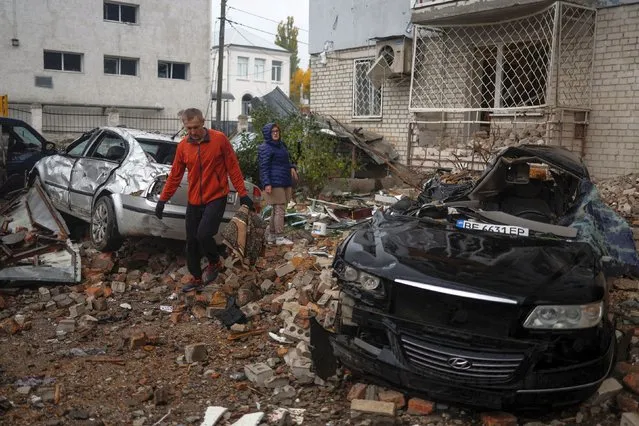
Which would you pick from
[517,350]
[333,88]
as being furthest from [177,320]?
[333,88]

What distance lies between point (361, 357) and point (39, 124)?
814 inches

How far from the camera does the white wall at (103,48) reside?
2450cm

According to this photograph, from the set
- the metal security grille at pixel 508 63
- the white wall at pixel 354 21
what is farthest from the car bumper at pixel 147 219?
the white wall at pixel 354 21

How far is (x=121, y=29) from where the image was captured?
27047 millimetres

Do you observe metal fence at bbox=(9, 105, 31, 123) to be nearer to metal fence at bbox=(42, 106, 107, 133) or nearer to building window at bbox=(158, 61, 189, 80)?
metal fence at bbox=(42, 106, 107, 133)

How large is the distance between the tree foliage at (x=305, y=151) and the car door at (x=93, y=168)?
407 cm

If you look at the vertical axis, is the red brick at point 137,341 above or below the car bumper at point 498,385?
below

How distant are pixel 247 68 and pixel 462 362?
47.2 metres

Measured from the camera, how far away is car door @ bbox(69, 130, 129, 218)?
7027mm

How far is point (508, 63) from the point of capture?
473 inches

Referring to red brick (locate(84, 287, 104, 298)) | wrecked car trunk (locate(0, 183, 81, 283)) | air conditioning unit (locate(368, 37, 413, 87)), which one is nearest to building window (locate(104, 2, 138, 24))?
air conditioning unit (locate(368, 37, 413, 87))

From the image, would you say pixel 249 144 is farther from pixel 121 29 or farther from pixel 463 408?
pixel 121 29

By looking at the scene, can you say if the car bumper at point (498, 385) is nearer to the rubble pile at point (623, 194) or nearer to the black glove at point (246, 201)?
the black glove at point (246, 201)

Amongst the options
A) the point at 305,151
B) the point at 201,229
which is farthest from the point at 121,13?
the point at 201,229
